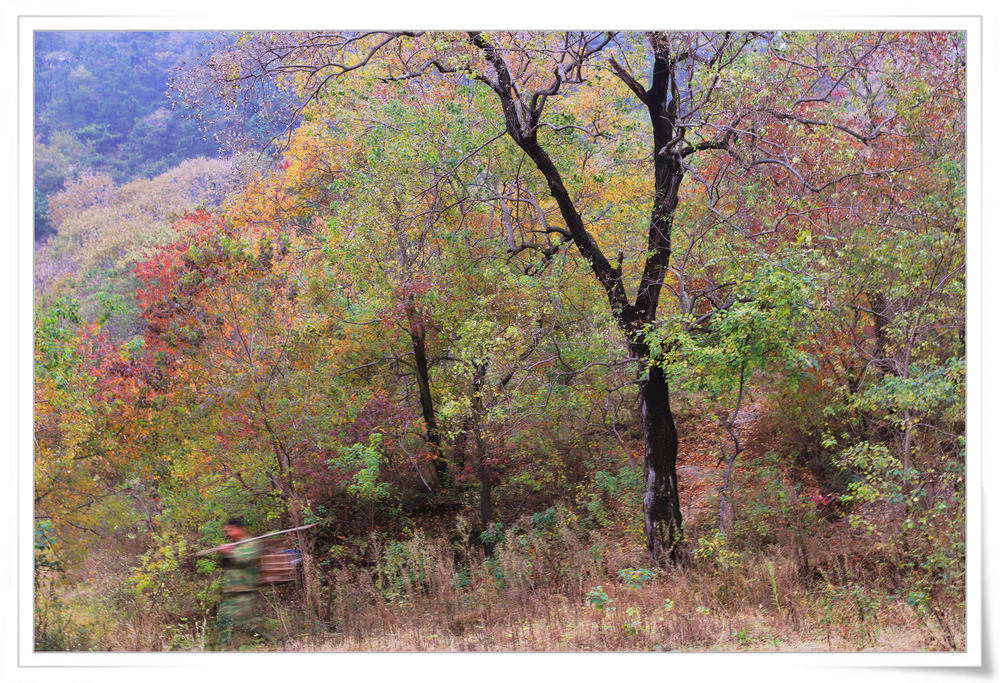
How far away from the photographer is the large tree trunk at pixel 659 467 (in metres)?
7.04

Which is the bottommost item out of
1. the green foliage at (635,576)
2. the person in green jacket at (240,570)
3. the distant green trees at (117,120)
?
the green foliage at (635,576)

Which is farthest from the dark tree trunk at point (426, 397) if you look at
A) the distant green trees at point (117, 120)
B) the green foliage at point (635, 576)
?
the green foliage at point (635, 576)

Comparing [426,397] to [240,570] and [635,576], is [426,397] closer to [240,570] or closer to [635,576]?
[635,576]

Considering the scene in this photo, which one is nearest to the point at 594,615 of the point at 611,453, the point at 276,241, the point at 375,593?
the point at 375,593

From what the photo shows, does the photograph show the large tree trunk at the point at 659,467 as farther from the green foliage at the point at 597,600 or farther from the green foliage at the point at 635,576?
the green foliage at the point at 597,600

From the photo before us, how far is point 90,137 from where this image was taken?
54.2 feet

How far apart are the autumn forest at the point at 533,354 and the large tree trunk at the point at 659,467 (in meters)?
0.04

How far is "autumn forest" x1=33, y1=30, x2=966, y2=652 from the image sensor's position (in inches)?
217

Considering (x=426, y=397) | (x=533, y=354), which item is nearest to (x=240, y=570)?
(x=533, y=354)

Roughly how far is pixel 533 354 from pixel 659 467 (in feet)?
6.78

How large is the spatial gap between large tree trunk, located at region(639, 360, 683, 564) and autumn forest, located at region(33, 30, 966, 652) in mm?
42

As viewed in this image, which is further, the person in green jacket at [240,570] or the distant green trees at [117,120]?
the distant green trees at [117,120]
